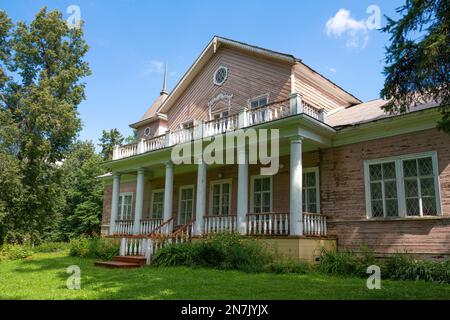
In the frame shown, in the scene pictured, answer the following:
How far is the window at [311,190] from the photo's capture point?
13.4m

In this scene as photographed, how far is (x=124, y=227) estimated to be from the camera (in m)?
18.2

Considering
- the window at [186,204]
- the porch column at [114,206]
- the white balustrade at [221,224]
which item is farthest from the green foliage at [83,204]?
the white balustrade at [221,224]

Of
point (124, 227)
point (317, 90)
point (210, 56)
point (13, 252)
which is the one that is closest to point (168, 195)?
point (124, 227)

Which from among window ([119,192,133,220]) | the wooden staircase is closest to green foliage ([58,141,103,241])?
window ([119,192,133,220])

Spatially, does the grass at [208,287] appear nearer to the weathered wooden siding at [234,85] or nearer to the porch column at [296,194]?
the porch column at [296,194]

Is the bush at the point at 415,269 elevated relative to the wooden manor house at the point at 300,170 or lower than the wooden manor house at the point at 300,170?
lower

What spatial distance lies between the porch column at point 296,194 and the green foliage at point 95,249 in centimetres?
783

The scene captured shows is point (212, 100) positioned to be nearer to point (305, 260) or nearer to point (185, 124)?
point (185, 124)

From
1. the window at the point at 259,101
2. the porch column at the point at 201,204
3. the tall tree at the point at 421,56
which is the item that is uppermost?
the window at the point at 259,101

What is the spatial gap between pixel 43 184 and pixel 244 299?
17.8 meters

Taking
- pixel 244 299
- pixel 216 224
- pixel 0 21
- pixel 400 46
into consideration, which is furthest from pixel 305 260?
pixel 0 21

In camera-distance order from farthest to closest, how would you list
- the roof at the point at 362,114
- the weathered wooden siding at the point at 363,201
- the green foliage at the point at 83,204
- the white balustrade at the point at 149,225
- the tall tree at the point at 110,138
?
the tall tree at the point at 110,138, the green foliage at the point at 83,204, the white balustrade at the point at 149,225, the roof at the point at 362,114, the weathered wooden siding at the point at 363,201

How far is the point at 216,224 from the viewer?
540 inches

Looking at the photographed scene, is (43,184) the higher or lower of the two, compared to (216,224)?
higher
